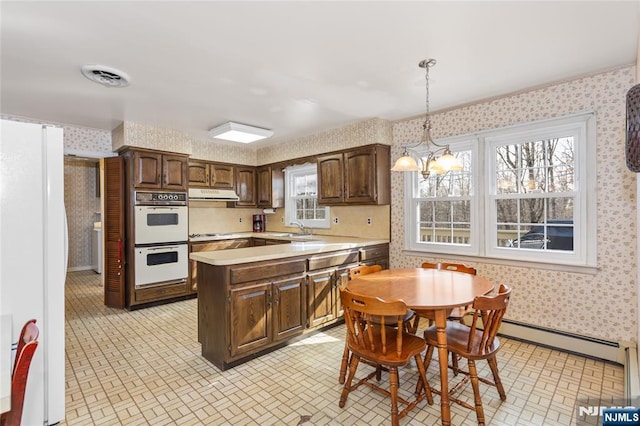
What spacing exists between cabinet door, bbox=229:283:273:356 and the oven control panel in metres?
2.47

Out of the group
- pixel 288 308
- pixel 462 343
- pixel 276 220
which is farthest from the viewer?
pixel 276 220

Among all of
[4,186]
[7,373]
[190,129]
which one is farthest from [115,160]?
[7,373]

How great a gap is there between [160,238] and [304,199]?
7.66 feet

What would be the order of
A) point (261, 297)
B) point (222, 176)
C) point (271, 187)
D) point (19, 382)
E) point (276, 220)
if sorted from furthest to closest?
point (276, 220), point (271, 187), point (222, 176), point (261, 297), point (19, 382)

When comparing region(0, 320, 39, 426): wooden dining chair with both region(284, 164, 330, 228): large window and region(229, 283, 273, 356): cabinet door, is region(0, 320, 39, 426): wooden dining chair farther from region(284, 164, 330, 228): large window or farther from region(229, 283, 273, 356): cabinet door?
region(284, 164, 330, 228): large window

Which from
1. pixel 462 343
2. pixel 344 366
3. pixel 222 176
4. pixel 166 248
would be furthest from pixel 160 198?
pixel 462 343

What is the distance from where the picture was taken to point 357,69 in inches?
110

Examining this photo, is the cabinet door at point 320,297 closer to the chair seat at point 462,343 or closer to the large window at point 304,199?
the chair seat at point 462,343

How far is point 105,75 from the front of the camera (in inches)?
111

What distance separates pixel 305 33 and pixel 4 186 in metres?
2.05

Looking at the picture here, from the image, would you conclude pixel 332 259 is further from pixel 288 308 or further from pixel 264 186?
pixel 264 186

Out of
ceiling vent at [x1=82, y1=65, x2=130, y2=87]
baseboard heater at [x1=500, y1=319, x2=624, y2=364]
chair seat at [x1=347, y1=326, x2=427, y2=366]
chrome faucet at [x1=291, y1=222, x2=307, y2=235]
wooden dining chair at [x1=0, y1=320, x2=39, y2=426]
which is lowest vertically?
baseboard heater at [x1=500, y1=319, x2=624, y2=364]

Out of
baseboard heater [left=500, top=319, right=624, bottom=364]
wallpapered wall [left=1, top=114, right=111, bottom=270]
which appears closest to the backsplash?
baseboard heater [left=500, top=319, right=624, bottom=364]

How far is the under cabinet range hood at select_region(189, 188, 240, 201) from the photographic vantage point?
5066 millimetres
